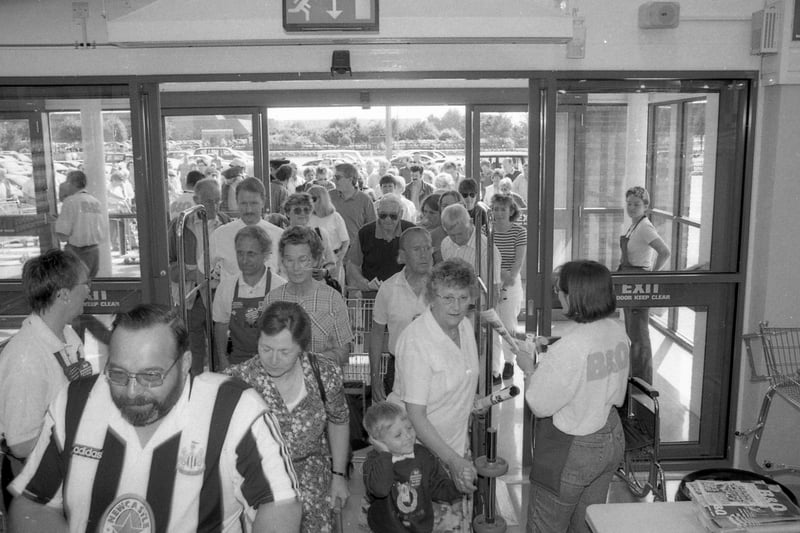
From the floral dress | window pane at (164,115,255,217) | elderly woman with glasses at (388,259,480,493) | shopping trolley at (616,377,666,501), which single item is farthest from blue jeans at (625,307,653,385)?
window pane at (164,115,255,217)

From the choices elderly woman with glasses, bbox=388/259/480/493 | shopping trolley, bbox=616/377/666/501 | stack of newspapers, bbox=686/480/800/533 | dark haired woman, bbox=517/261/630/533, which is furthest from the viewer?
shopping trolley, bbox=616/377/666/501

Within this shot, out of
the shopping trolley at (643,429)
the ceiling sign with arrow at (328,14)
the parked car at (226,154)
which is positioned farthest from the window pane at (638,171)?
the parked car at (226,154)

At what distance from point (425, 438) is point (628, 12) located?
2.82 m

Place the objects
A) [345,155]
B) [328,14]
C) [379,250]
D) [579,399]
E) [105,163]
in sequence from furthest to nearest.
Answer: [345,155] < [379,250] < [105,163] < [328,14] < [579,399]

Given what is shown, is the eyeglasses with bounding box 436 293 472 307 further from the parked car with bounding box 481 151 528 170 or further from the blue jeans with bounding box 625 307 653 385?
the parked car with bounding box 481 151 528 170

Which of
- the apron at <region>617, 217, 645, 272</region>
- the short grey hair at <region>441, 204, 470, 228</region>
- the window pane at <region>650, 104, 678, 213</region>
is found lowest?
the apron at <region>617, 217, 645, 272</region>

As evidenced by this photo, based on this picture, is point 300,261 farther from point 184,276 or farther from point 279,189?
point 279,189

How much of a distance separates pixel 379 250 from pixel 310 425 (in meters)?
2.89

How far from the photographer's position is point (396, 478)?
2996 millimetres

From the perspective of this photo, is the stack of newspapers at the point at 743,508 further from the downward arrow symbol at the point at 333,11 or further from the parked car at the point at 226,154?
the parked car at the point at 226,154

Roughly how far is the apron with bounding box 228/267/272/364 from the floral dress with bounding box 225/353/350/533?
4.22 feet

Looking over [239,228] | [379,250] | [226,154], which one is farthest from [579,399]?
[226,154]

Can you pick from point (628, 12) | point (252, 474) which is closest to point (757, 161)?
point (628, 12)

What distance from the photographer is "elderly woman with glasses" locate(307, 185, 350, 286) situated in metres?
6.78
